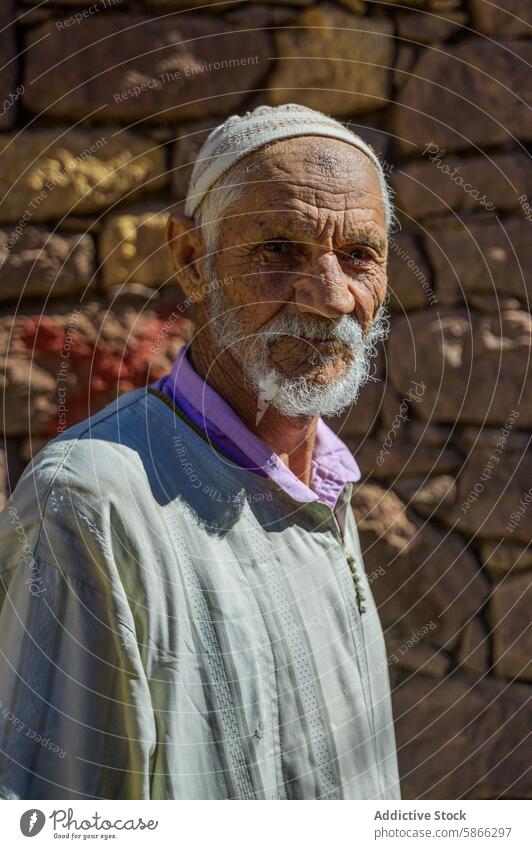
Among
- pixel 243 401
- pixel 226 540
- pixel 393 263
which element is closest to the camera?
pixel 226 540

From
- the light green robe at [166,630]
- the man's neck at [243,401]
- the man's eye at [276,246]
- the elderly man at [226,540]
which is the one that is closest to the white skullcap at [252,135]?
the elderly man at [226,540]

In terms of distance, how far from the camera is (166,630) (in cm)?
133

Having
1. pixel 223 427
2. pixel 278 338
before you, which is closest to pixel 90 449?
pixel 223 427

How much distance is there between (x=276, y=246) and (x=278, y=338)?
14cm

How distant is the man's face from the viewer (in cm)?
146

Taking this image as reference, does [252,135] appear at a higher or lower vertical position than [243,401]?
higher

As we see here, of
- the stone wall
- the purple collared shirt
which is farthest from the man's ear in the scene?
the stone wall

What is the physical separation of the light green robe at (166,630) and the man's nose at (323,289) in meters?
0.27

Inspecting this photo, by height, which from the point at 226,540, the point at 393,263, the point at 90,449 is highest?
the point at 393,263

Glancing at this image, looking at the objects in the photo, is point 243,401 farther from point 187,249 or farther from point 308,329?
point 187,249

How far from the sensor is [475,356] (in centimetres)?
253

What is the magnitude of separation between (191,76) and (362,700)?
1.54m

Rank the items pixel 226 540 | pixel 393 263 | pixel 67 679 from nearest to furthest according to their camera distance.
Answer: pixel 67 679 < pixel 226 540 < pixel 393 263
